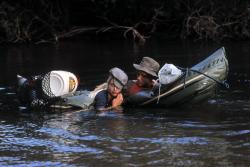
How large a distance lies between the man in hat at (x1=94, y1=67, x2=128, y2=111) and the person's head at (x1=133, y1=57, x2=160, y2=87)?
1.26 feet

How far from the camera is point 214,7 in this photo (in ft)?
78.7

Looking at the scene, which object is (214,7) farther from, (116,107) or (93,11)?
(116,107)

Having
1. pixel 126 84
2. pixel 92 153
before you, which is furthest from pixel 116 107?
pixel 92 153

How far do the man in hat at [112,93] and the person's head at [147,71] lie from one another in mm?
385

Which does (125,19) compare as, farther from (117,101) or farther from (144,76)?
(117,101)

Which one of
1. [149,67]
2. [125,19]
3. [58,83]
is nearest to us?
[58,83]

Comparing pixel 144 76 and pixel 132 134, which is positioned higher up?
pixel 144 76

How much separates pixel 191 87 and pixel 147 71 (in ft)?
2.57

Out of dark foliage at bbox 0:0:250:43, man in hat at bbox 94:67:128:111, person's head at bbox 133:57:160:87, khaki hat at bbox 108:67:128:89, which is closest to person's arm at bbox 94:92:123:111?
Result: man in hat at bbox 94:67:128:111

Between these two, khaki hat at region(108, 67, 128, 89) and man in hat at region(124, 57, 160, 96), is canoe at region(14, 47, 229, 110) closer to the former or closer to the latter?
man in hat at region(124, 57, 160, 96)

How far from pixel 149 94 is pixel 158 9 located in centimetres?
1363

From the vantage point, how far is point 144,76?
1115 cm

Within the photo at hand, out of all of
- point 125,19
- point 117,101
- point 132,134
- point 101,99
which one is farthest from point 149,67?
point 125,19

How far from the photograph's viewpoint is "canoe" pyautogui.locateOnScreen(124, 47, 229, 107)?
35.4 ft
